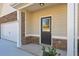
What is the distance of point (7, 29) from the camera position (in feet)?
57.2

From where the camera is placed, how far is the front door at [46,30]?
9.85 m

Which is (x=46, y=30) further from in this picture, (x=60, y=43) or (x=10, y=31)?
(x=10, y=31)

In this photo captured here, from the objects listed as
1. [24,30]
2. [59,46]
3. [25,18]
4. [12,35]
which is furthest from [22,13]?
[12,35]

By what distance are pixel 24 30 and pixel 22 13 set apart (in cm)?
135

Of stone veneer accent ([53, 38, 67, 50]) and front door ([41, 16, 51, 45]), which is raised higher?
front door ([41, 16, 51, 45])

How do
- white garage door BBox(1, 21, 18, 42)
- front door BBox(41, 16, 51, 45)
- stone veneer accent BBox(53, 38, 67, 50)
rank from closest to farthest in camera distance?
stone veneer accent BBox(53, 38, 67, 50) < front door BBox(41, 16, 51, 45) < white garage door BBox(1, 21, 18, 42)

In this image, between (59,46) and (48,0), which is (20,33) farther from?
(48,0)

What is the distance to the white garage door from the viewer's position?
14.7 m

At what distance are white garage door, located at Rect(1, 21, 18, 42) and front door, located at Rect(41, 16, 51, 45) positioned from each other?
444cm

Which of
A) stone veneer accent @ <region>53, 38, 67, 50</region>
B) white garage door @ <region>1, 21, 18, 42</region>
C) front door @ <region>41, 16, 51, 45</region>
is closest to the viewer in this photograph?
stone veneer accent @ <region>53, 38, 67, 50</region>

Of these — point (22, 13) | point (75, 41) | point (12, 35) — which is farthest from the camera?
point (12, 35)

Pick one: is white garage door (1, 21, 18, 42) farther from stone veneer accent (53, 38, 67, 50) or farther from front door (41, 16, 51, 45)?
stone veneer accent (53, 38, 67, 50)

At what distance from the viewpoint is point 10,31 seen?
16391mm

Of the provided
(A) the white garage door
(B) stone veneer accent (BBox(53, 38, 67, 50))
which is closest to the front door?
(B) stone veneer accent (BBox(53, 38, 67, 50))
